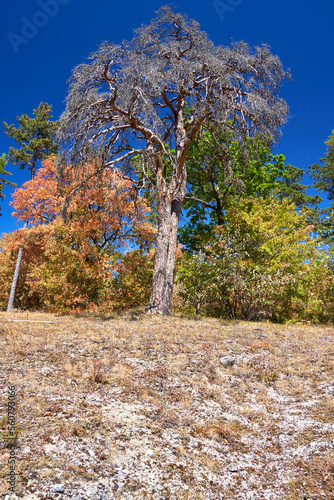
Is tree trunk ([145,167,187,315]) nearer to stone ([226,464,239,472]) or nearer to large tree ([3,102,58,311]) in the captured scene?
stone ([226,464,239,472])

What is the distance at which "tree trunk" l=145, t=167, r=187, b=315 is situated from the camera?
11.9 m

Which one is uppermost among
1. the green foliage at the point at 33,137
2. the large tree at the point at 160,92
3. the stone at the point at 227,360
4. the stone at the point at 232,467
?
the green foliage at the point at 33,137

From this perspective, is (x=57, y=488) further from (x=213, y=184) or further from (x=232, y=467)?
(x=213, y=184)

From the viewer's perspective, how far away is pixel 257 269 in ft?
40.0

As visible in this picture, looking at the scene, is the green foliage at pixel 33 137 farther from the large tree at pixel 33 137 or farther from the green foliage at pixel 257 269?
the green foliage at pixel 257 269

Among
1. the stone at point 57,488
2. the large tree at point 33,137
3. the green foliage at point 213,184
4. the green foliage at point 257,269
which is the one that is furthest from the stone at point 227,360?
the large tree at point 33,137

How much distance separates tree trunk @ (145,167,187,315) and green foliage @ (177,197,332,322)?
150 centimetres

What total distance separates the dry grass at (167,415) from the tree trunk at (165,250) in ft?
11.4

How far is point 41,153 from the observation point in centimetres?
2584

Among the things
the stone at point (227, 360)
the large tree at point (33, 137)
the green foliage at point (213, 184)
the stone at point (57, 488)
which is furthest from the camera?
the large tree at point (33, 137)

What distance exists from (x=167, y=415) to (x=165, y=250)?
7741 mm

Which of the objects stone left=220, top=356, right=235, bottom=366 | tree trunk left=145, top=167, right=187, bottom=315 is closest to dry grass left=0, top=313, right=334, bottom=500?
stone left=220, top=356, right=235, bottom=366

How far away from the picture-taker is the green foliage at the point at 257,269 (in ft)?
41.0

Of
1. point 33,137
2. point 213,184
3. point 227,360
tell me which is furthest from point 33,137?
point 227,360
